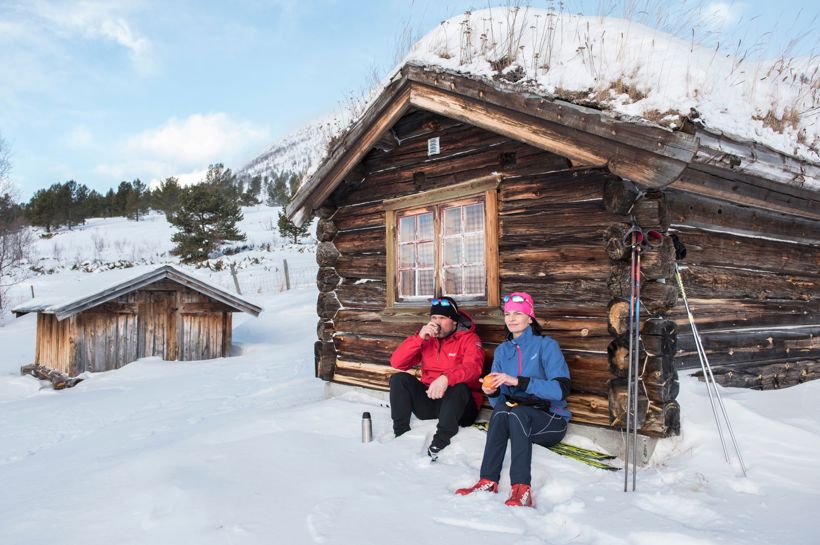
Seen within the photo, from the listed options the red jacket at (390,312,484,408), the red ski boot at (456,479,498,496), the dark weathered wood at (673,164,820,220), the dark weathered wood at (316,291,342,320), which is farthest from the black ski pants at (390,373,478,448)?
the dark weathered wood at (673,164,820,220)

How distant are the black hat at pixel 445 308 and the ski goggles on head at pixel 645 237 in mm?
1694

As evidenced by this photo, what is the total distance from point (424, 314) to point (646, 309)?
8.49 ft

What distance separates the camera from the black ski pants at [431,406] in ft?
15.8

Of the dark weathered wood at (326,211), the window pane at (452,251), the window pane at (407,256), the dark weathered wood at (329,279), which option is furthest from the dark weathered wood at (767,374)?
the dark weathered wood at (326,211)

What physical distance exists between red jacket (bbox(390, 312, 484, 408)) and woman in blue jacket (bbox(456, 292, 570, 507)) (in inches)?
16.7

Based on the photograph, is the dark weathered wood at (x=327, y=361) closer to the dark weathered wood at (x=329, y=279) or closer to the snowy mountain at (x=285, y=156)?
the dark weathered wood at (x=329, y=279)

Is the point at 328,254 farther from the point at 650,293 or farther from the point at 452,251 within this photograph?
the point at 650,293

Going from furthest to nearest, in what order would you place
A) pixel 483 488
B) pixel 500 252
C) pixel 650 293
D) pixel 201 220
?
pixel 201 220, pixel 500 252, pixel 650 293, pixel 483 488

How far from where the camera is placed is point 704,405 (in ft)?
15.4

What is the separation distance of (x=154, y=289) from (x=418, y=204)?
9596mm

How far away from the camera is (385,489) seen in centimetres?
413

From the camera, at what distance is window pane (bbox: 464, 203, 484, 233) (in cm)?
603

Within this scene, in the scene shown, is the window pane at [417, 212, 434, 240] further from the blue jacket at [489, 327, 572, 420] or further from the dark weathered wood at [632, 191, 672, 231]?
the dark weathered wood at [632, 191, 672, 231]

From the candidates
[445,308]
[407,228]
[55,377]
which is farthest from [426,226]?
[55,377]
